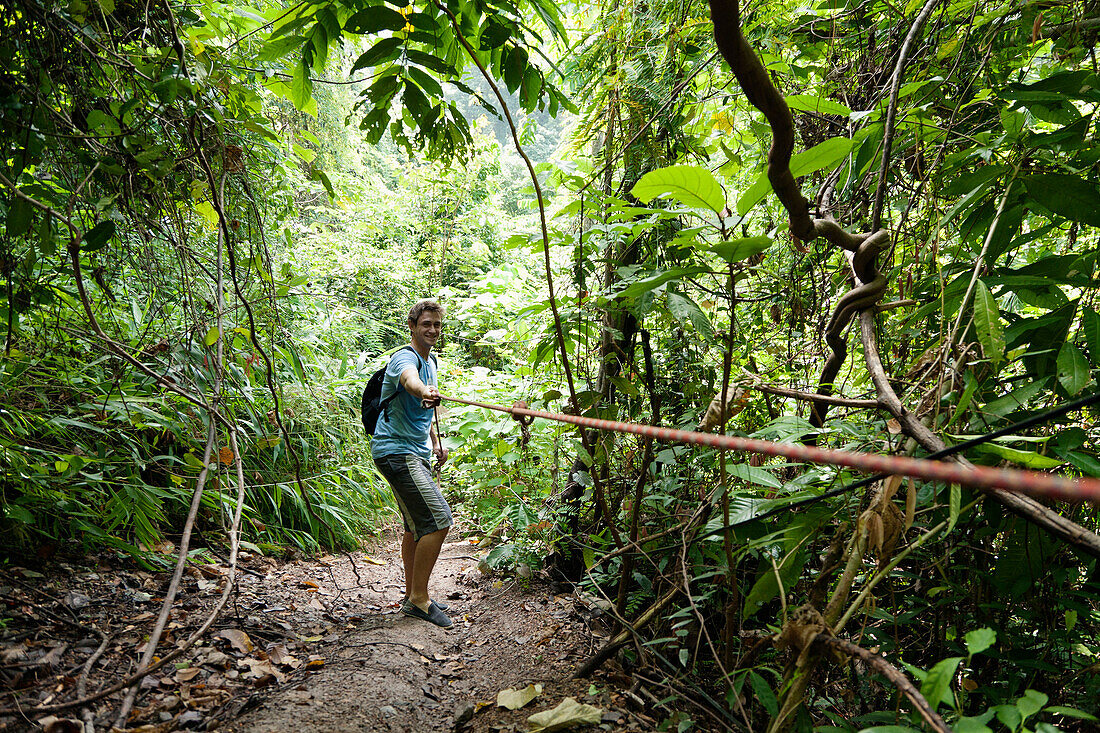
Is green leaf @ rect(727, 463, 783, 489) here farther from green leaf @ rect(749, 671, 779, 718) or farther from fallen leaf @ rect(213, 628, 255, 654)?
fallen leaf @ rect(213, 628, 255, 654)

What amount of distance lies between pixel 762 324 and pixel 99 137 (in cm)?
255

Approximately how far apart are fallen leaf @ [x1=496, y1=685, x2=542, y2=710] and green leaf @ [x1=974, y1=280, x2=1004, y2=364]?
67.6 inches

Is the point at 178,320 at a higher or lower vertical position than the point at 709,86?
lower

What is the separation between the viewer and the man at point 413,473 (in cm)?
286

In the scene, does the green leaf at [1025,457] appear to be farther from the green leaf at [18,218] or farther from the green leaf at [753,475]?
the green leaf at [18,218]

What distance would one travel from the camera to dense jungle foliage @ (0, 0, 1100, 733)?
126 cm

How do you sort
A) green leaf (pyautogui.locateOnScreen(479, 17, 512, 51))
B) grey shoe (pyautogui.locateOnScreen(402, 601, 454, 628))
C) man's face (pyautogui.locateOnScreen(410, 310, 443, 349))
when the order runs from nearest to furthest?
green leaf (pyautogui.locateOnScreen(479, 17, 512, 51))
grey shoe (pyautogui.locateOnScreen(402, 601, 454, 628))
man's face (pyautogui.locateOnScreen(410, 310, 443, 349))

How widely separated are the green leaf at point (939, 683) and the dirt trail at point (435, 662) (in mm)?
1010

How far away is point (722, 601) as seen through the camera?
2.00 m

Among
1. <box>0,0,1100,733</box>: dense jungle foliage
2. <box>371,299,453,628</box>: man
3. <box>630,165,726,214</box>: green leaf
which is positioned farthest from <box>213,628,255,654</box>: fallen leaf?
<box>630,165,726,214</box>: green leaf

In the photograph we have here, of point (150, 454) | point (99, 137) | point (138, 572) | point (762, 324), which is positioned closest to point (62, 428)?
point (150, 454)

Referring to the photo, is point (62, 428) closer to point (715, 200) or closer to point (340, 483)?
point (340, 483)

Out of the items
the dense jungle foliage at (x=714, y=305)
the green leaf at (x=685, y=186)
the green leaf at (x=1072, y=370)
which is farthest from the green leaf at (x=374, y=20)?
the green leaf at (x=1072, y=370)

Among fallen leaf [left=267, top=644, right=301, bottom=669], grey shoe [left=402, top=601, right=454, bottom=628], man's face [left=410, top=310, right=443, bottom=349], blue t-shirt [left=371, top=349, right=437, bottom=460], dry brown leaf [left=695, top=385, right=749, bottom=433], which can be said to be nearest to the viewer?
dry brown leaf [left=695, top=385, right=749, bottom=433]
